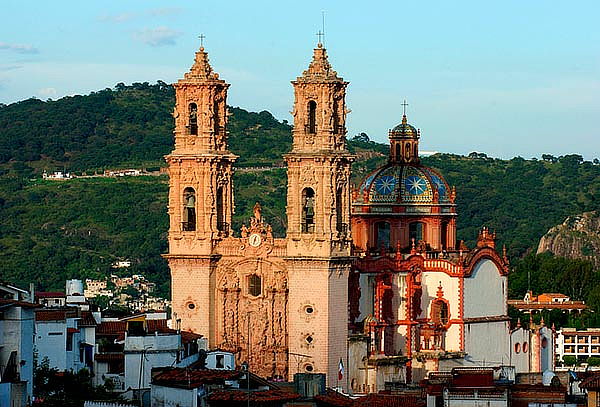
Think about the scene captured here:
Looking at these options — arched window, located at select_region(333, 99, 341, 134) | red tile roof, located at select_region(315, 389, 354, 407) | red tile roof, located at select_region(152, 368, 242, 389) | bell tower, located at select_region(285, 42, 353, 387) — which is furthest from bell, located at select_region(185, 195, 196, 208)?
red tile roof, located at select_region(315, 389, 354, 407)

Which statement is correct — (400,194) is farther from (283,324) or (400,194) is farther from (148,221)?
(148,221)

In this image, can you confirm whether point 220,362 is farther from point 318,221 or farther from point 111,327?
point 318,221

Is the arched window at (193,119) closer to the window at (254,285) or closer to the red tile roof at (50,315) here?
the window at (254,285)

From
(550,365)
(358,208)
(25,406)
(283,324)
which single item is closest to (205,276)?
(283,324)

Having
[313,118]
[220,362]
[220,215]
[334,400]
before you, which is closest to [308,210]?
[313,118]

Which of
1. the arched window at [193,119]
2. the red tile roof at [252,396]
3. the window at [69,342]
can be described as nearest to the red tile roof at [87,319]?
the window at [69,342]

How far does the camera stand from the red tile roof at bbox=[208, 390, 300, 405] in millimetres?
73250

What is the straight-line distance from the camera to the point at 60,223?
187m

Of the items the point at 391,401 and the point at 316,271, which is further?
the point at 316,271

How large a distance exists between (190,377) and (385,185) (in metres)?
31.1

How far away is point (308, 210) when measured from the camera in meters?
96.6

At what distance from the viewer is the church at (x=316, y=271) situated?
315 feet

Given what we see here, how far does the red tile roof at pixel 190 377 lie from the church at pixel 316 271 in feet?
52.2

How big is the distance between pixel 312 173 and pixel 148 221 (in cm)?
8960
